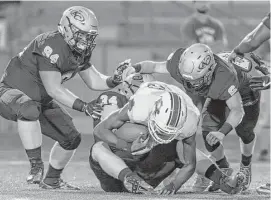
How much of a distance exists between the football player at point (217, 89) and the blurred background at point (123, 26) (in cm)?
610

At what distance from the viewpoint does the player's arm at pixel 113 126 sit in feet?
17.6

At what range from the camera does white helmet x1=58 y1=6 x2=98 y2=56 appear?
6.00 m

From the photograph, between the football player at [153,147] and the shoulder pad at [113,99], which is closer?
the football player at [153,147]

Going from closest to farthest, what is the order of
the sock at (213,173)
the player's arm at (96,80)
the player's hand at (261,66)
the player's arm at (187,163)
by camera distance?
the player's arm at (187,163) < the sock at (213,173) < the player's hand at (261,66) < the player's arm at (96,80)

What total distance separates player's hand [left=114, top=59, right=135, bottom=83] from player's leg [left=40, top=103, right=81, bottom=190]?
510 millimetres

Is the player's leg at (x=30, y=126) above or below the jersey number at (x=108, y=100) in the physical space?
below

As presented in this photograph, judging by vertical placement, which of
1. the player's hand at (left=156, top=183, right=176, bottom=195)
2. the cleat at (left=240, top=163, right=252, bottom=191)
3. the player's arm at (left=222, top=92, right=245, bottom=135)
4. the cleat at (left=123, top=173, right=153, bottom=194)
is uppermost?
the player's arm at (left=222, top=92, right=245, bottom=135)

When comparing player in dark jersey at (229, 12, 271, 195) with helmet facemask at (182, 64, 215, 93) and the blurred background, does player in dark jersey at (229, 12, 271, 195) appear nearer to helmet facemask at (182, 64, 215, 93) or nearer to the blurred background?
helmet facemask at (182, 64, 215, 93)

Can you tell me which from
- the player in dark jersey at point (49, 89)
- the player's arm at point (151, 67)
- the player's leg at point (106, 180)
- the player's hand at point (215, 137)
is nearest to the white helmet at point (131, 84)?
the player's arm at point (151, 67)

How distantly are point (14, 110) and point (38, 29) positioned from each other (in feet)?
28.1

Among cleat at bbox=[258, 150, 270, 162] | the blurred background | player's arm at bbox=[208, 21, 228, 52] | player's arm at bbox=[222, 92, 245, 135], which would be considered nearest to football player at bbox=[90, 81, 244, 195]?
player's arm at bbox=[222, 92, 245, 135]

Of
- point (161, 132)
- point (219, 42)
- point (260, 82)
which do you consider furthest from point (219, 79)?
point (219, 42)

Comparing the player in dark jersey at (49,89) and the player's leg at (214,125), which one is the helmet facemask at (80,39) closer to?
the player in dark jersey at (49,89)

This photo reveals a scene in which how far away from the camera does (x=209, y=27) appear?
9648 mm
